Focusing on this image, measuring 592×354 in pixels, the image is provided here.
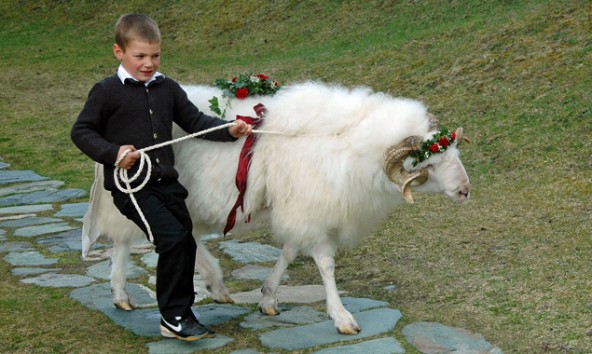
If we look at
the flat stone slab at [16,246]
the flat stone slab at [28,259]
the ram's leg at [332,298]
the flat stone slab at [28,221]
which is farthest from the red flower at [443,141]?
the flat stone slab at [28,221]

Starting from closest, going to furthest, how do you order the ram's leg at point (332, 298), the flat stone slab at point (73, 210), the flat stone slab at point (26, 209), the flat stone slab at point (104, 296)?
the ram's leg at point (332, 298), the flat stone slab at point (104, 296), the flat stone slab at point (73, 210), the flat stone slab at point (26, 209)

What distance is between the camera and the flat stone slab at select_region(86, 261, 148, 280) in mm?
6375

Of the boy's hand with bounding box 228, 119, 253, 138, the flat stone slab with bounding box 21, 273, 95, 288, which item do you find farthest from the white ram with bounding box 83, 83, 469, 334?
the flat stone slab with bounding box 21, 273, 95, 288

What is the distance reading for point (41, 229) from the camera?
7.68 m

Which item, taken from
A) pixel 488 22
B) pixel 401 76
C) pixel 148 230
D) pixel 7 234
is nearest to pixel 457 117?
pixel 401 76

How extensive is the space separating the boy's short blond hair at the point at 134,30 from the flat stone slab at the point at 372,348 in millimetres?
1895

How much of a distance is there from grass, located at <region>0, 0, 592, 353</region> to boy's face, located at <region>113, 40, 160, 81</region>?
57.7 inches

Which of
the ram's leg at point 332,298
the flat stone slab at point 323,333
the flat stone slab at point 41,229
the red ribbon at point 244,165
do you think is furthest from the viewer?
the flat stone slab at point 41,229

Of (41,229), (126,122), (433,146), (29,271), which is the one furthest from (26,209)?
(433,146)

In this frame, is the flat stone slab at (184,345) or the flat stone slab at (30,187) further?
the flat stone slab at (30,187)

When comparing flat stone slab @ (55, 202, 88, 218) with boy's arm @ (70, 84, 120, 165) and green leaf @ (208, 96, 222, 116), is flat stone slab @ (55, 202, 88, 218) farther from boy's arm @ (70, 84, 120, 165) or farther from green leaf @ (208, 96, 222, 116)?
boy's arm @ (70, 84, 120, 165)

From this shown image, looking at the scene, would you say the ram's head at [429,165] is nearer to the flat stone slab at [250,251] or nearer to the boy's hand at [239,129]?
the boy's hand at [239,129]

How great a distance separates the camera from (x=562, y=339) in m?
4.66

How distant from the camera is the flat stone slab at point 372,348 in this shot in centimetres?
466
